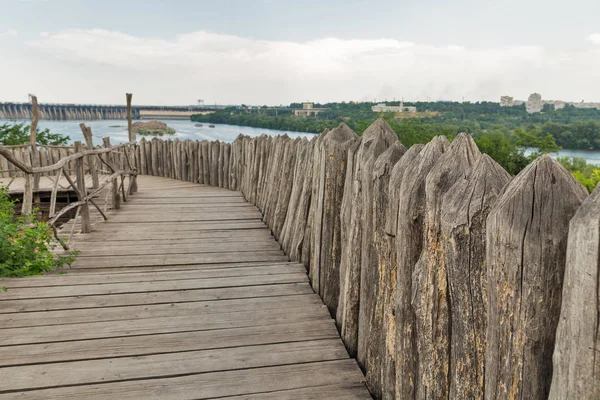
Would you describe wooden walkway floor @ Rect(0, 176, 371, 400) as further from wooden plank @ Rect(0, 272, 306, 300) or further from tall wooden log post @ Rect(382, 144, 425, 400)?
tall wooden log post @ Rect(382, 144, 425, 400)

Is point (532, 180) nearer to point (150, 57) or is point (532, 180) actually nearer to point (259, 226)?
point (259, 226)

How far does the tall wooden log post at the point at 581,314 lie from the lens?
97cm

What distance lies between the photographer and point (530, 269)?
1152 millimetres

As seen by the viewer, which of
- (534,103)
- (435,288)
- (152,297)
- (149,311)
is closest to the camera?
(435,288)

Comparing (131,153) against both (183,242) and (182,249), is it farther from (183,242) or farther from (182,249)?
(182,249)

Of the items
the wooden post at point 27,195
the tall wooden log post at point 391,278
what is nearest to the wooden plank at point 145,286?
the wooden post at point 27,195

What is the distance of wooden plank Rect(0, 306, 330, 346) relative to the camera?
2.58 metres

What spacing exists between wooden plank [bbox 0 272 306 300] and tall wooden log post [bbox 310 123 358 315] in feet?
1.63

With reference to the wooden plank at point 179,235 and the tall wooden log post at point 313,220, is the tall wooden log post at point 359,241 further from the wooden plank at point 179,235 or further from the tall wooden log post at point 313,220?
the wooden plank at point 179,235

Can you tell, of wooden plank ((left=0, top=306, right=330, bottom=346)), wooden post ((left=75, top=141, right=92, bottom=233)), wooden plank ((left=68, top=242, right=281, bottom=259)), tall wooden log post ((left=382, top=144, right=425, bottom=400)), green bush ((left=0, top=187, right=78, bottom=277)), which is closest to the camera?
tall wooden log post ((left=382, top=144, right=425, bottom=400))

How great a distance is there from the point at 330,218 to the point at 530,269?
1.91 meters

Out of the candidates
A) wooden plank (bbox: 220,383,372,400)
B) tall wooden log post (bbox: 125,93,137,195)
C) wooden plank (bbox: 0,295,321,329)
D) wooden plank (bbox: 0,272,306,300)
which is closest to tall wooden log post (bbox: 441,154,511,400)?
wooden plank (bbox: 220,383,372,400)

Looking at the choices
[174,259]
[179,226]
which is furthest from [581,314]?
[179,226]

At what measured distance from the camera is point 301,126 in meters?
18.0
